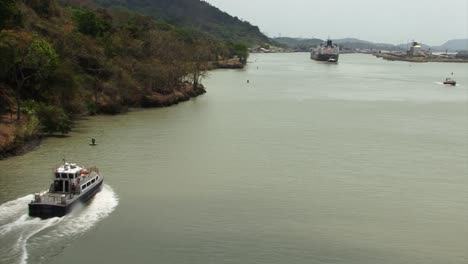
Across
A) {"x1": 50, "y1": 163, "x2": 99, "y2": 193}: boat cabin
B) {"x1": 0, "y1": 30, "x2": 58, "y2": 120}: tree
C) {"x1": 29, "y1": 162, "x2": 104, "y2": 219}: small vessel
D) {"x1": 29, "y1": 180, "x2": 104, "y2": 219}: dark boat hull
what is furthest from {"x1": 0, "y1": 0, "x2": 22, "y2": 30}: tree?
{"x1": 29, "y1": 180, "x2": 104, "y2": 219}: dark boat hull

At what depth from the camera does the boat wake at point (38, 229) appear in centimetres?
2245

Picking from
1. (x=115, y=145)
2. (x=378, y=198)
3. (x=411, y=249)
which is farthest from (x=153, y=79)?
(x=411, y=249)

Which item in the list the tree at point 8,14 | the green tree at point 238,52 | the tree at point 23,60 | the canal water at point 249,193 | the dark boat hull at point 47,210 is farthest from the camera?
the green tree at point 238,52

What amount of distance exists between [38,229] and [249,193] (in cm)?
1220

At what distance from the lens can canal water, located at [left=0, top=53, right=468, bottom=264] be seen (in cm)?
2388

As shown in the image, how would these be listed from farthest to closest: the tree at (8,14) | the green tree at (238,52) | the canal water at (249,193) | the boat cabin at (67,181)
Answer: the green tree at (238,52) → the tree at (8,14) → the boat cabin at (67,181) → the canal water at (249,193)

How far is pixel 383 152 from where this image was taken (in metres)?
45.5

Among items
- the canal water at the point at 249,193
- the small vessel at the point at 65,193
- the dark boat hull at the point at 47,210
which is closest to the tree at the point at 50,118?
the canal water at the point at 249,193

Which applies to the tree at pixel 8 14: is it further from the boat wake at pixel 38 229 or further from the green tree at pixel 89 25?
the boat wake at pixel 38 229

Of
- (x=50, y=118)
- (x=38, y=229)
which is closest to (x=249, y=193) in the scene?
(x=38, y=229)

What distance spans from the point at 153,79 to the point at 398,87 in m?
65.0

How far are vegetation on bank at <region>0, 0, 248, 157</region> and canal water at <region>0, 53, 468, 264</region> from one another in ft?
8.02

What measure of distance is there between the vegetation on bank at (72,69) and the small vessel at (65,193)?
1112 cm

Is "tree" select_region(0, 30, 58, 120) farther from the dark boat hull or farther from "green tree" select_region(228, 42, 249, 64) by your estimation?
"green tree" select_region(228, 42, 249, 64)
